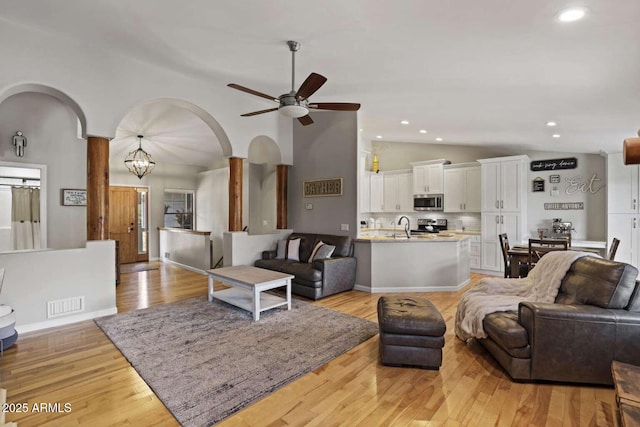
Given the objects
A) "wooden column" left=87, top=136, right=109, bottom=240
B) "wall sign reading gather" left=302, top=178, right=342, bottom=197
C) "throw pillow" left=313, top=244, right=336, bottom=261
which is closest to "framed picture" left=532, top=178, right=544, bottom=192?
"wall sign reading gather" left=302, top=178, right=342, bottom=197

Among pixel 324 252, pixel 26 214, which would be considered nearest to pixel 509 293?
pixel 324 252

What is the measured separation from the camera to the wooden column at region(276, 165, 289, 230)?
20.7ft

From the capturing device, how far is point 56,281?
11.6ft

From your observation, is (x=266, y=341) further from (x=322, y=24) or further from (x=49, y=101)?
(x=49, y=101)

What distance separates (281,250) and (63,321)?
10.4 feet

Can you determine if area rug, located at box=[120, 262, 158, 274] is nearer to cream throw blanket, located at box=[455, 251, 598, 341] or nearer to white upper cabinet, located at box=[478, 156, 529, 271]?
cream throw blanket, located at box=[455, 251, 598, 341]

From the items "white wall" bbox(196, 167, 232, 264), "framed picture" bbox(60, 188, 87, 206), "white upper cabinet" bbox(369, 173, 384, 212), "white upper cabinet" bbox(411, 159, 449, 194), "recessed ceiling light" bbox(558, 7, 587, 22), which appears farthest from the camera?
"white upper cabinet" bbox(369, 173, 384, 212)

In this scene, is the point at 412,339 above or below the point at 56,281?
below

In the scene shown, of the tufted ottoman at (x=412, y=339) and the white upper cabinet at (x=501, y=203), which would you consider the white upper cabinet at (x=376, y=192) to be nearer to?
the white upper cabinet at (x=501, y=203)

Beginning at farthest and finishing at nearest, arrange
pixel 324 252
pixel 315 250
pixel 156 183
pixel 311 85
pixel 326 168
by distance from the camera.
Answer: pixel 156 183, pixel 326 168, pixel 315 250, pixel 324 252, pixel 311 85

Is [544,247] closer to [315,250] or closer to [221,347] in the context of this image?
[315,250]

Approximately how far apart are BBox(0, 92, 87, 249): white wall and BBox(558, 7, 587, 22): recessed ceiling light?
611cm

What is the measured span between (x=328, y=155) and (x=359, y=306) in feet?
9.02

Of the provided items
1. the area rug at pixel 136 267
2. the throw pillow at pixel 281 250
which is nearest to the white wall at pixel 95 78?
the throw pillow at pixel 281 250
